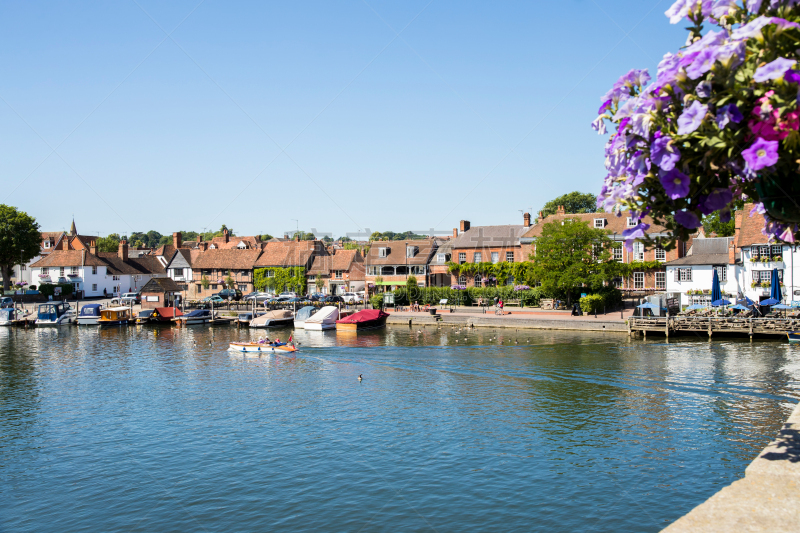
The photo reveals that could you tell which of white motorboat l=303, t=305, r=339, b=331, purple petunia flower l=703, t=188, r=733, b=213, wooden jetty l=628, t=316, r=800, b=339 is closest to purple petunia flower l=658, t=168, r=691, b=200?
purple petunia flower l=703, t=188, r=733, b=213

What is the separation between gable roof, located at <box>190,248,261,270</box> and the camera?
104625 millimetres

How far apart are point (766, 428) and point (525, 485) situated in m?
12.1

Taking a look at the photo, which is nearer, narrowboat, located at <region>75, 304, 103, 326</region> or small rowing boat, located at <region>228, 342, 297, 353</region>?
small rowing boat, located at <region>228, 342, 297, 353</region>

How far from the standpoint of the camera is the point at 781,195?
656 cm

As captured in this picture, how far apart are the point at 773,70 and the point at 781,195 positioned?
1.48m

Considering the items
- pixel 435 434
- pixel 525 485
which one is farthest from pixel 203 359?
pixel 525 485

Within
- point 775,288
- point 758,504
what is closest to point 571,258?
point 775,288

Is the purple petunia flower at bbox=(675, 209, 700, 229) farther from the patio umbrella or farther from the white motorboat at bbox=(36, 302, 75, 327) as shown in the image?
the white motorboat at bbox=(36, 302, 75, 327)

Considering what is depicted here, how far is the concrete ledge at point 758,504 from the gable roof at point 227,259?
325 feet

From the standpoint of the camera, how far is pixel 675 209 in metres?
7.21

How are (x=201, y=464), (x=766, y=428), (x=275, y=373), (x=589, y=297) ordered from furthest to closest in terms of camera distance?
(x=589, y=297), (x=275, y=373), (x=766, y=428), (x=201, y=464)

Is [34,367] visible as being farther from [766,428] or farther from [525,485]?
[766,428]

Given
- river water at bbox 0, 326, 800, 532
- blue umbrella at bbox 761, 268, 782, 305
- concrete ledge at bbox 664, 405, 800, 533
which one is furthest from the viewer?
blue umbrella at bbox 761, 268, 782, 305

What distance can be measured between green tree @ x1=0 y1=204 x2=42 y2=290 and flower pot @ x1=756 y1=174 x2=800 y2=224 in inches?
4611
